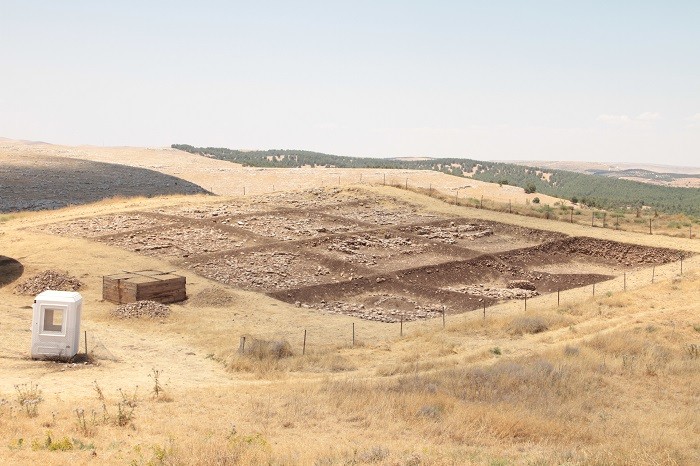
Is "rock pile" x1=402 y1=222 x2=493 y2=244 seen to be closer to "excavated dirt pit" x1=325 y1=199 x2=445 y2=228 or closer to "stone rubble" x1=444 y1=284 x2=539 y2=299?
"excavated dirt pit" x1=325 y1=199 x2=445 y2=228

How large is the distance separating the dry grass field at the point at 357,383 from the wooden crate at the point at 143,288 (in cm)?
54

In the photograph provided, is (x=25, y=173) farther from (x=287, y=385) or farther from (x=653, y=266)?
(x=287, y=385)

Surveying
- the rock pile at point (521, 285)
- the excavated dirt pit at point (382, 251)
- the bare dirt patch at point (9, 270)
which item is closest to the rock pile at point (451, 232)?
the excavated dirt pit at point (382, 251)

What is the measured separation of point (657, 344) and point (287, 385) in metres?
9.95

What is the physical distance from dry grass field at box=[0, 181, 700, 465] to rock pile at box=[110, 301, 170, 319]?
336 mm

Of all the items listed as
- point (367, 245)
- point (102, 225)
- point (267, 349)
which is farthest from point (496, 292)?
point (102, 225)

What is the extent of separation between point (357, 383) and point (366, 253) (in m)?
22.5

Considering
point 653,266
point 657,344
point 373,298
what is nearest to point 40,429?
point 657,344

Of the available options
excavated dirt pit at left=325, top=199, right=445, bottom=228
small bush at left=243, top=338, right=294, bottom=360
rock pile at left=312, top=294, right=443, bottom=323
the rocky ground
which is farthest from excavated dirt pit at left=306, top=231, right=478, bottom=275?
the rocky ground

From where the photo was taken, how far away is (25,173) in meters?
67.8

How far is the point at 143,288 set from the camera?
27266 mm

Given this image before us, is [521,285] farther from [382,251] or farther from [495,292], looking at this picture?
[382,251]

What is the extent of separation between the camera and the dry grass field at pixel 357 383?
36.6 ft

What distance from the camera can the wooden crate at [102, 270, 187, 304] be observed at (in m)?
27.2
